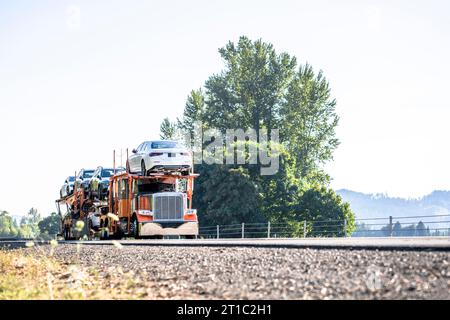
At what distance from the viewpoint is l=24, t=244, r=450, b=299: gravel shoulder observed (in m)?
10.8

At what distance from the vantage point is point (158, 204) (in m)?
36.3

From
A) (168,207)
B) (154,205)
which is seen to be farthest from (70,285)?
(168,207)

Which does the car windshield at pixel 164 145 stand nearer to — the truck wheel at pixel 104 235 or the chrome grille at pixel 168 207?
the chrome grille at pixel 168 207

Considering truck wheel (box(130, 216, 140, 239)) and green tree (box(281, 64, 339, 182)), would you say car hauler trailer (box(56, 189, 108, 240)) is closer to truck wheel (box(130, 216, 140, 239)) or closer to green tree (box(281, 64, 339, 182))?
truck wheel (box(130, 216, 140, 239))

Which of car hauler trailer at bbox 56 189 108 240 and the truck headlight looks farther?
car hauler trailer at bbox 56 189 108 240

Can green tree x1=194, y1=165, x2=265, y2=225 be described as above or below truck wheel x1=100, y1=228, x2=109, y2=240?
above

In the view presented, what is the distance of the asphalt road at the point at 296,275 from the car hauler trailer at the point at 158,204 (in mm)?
17277

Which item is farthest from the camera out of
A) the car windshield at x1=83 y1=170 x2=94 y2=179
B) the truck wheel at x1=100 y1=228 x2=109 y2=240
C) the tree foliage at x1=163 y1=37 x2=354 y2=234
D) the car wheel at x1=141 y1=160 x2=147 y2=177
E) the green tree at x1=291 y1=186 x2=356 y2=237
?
the tree foliage at x1=163 y1=37 x2=354 y2=234

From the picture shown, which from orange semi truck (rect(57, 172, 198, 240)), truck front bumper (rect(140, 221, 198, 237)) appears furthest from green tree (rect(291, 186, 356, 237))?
truck front bumper (rect(140, 221, 198, 237))

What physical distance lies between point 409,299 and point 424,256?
163 inches

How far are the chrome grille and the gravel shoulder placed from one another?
17431mm

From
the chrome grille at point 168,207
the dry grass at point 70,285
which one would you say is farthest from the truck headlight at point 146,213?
the dry grass at point 70,285

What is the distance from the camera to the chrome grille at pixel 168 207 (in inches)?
1429

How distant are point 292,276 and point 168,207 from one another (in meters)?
23.9
